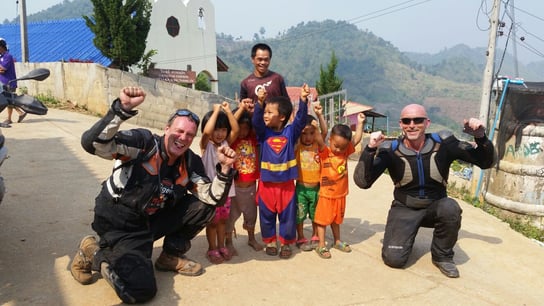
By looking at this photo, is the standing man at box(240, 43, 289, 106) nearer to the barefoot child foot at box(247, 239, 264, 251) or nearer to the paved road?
the barefoot child foot at box(247, 239, 264, 251)

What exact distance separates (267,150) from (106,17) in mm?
11358

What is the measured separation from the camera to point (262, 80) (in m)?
3.88

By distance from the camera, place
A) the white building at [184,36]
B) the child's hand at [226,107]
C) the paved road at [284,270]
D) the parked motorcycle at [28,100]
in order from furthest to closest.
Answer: the white building at [184,36] → the child's hand at [226,107] → the paved road at [284,270] → the parked motorcycle at [28,100]

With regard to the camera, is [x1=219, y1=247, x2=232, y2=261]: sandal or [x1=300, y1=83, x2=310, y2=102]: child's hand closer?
[x1=300, y1=83, x2=310, y2=102]: child's hand

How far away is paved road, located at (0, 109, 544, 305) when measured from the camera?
9.16ft

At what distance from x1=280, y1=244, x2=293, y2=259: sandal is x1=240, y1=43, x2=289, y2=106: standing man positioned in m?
1.30

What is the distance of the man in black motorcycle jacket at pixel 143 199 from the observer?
257 centimetres

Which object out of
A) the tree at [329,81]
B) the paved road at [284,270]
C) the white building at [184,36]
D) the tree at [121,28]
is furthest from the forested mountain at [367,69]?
the paved road at [284,270]

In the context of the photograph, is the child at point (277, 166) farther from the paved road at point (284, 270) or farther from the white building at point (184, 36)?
the white building at point (184, 36)

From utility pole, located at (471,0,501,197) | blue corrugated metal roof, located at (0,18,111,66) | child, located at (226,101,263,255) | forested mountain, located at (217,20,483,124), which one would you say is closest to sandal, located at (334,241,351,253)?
child, located at (226,101,263,255)

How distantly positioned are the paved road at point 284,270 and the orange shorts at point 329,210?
31cm

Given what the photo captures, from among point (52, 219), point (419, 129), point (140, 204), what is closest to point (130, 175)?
point (140, 204)

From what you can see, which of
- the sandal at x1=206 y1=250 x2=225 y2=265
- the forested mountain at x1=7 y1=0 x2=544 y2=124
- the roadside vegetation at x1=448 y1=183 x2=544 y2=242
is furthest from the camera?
the forested mountain at x1=7 y1=0 x2=544 y2=124

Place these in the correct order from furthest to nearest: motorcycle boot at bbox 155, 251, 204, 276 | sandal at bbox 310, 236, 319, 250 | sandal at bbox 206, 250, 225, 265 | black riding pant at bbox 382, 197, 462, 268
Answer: sandal at bbox 310, 236, 319, 250 < black riding pant at bbox 382, 197, 462, 268 < sandal at bbox 206, 250, 225, 265 < motorcycle boot at bbox 155, 251, 204, 276
